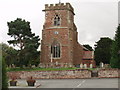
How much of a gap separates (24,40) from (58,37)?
899cm

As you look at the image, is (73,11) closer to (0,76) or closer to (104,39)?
(104,39)

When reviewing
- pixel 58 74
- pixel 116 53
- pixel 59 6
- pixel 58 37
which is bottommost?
pixel 58 74

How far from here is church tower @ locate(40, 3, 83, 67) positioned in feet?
181

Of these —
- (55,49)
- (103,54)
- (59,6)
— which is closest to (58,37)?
(55,49)

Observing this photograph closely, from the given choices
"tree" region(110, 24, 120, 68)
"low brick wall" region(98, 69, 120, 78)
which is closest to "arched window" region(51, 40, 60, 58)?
"tree" region(110, 24, 120, 68)

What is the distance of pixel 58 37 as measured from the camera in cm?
5594

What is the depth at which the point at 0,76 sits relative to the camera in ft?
60.8

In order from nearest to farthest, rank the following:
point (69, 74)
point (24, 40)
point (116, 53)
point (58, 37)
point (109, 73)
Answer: point (109, 73), point (69, 74), point (116, 53), point (24, 40), point (58, 37)

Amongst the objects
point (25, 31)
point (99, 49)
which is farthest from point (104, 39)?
point (25, 31)

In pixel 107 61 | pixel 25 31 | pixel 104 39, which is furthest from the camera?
pixel 104 39

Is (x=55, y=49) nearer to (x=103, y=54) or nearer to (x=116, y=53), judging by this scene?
Result: (x=116, y=53)

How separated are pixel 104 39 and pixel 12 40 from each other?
3611cm

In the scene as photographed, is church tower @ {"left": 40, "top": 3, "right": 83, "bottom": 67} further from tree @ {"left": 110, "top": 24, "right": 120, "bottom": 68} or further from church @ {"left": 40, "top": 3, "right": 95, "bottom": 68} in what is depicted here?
tree @ {"left": 110, "top": 24, "right": 120, "bottom": 68}

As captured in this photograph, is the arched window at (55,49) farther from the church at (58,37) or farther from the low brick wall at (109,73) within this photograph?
the low brick wall at (109,73)
